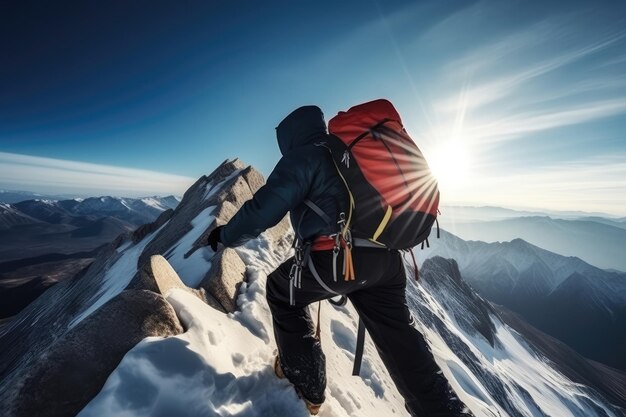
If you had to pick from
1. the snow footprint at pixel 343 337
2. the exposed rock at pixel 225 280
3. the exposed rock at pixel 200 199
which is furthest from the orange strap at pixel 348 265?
the exposed rock at pixel 200 199

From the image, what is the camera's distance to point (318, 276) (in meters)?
3.52

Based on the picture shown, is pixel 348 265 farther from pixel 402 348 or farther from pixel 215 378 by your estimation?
pixel 215 378

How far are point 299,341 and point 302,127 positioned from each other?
266 centimetres

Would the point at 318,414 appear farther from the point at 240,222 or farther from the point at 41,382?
the point at 41,382

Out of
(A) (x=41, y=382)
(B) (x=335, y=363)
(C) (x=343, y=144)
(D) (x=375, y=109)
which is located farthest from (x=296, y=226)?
(B) (x=335, y=363)

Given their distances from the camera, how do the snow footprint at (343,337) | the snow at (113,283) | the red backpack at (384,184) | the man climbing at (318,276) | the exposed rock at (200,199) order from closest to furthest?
the red backpack at (384,184) < the man climbing at (318,276) < the snow footprint at (343,337) < the snow at (113,283) < the exposed rock at (200,199)

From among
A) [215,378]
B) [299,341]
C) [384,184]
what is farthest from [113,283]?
[384,184]

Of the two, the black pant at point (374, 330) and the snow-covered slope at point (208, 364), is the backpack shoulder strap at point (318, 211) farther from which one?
the snow-covered slope at point (208, 364)

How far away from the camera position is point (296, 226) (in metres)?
3.66

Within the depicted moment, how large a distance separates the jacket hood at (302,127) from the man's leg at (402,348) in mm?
1819

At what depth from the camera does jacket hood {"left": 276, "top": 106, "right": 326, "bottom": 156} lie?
3725mm

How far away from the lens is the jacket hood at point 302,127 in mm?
3725

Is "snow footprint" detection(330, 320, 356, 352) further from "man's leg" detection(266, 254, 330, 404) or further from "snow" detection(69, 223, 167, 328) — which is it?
"snow" detection(69, 223, 167, 328)

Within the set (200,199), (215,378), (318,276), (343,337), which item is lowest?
(343,337)
